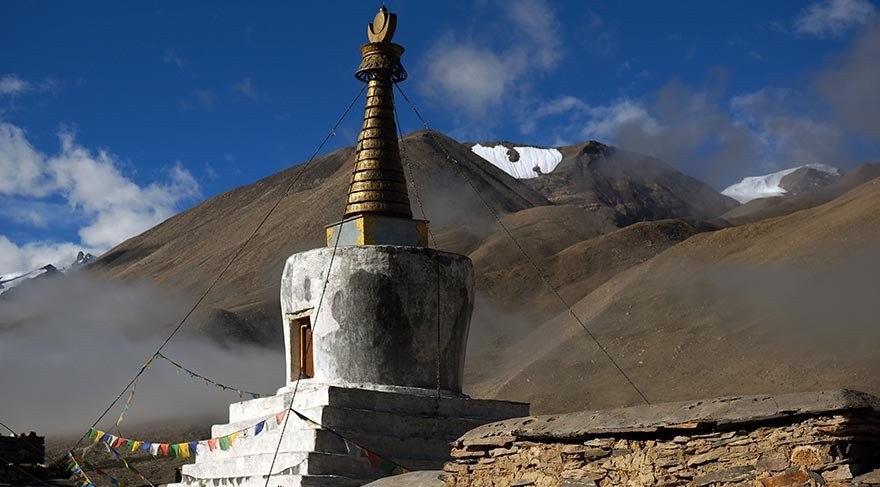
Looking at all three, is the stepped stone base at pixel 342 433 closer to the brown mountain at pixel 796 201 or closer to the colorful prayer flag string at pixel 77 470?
the colorful prayer flag string at pixel 77 470

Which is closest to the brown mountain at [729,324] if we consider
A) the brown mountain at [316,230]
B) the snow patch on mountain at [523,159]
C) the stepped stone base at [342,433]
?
the brown mountain at [316,230]

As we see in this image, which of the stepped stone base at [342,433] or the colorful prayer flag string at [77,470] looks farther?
the colorful prayer flag string at [77,470]

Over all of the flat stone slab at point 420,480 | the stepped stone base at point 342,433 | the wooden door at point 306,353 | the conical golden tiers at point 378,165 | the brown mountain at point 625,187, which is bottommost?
the flat stone slab at point 420,480

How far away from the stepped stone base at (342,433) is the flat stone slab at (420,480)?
1.74m

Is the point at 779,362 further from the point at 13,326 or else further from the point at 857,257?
the point at 13,326

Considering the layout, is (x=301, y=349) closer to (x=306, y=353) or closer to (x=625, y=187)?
(x=306, y=353)

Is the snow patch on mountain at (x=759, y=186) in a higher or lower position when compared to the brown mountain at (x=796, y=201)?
higher

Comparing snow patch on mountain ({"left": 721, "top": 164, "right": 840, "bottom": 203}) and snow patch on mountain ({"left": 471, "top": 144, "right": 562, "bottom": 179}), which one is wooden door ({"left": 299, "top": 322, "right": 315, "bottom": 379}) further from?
snow patch on mountain ({"left": 721, "top": 164, "right": 840, "bottom": 203})

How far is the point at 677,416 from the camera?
6.98m

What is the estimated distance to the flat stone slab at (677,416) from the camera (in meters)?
6.32

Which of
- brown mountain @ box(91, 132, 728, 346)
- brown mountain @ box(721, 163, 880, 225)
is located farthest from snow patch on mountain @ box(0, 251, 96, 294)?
brown mountain @ box(721, 163, 880, 225)

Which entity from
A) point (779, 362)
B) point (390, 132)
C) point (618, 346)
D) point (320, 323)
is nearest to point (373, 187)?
point (390, 132)

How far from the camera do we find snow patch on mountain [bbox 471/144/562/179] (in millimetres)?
99938

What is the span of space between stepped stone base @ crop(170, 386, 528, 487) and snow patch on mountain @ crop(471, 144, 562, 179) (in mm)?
85656
